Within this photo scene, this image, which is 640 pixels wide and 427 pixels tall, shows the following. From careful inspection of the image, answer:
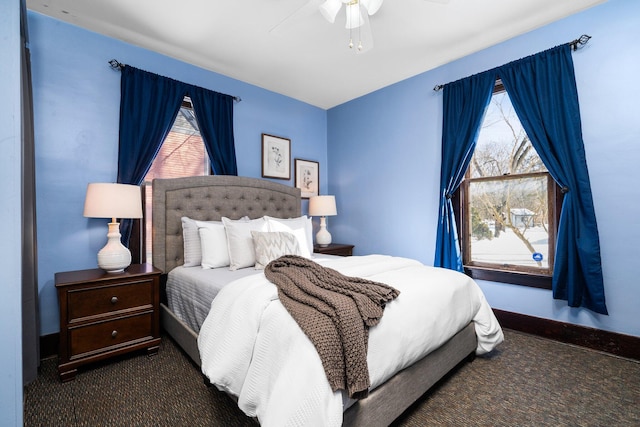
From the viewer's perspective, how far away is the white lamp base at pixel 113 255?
2.24m

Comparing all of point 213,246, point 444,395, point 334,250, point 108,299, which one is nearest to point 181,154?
point 213,246

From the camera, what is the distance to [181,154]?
3.17 metres

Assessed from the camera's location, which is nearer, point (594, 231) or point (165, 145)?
point (594, 231)

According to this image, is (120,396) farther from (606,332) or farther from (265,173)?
(606,332)

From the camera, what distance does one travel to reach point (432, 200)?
3.37m

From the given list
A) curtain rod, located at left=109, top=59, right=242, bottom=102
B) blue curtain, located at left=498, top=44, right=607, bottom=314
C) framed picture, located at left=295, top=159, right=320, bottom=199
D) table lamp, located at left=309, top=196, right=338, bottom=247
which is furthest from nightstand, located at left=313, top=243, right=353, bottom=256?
curtain rod, located at left=109, top=59, right=242, bottom=102

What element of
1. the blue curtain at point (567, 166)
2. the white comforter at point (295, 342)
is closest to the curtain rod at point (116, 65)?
the white comforter at point (295, 342)

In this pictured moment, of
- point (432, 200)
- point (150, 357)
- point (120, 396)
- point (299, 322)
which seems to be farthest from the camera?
point (432, 200)

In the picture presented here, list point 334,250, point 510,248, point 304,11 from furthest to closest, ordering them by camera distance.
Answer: point 334,250 → point 510,248 → point 304,11

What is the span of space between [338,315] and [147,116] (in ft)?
8.72

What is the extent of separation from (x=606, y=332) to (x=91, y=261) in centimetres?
426

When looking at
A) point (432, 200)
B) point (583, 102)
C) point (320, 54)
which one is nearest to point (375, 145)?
point (432, 200)

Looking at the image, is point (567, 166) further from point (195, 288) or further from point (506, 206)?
point (195, 288)

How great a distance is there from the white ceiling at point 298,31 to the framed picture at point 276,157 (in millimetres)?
740
